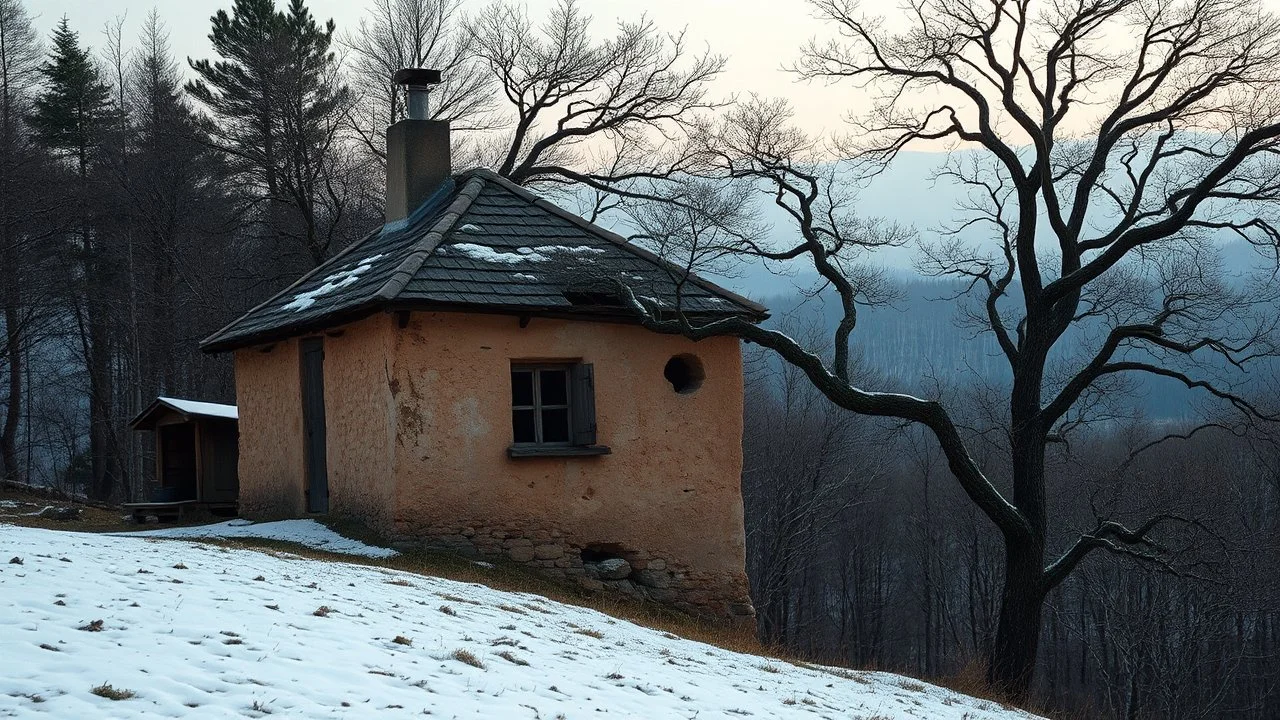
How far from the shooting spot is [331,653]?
675 cm

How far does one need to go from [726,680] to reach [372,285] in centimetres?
711

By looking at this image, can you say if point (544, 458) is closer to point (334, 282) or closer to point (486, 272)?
point (486, 272)

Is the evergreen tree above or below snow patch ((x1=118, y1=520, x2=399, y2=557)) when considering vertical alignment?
above

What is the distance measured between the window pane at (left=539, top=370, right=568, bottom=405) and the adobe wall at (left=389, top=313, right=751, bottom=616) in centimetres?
37

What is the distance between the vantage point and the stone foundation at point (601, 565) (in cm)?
1325

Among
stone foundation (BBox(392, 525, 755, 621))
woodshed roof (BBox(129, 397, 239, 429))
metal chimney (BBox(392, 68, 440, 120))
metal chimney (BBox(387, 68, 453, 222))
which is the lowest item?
stone foundation (BBox(392, 525, 755, 621))

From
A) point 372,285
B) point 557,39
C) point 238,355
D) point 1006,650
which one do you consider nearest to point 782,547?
point 557,39

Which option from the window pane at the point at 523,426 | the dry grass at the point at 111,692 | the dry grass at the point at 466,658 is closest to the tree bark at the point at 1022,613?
the window pane at the point at 523,426

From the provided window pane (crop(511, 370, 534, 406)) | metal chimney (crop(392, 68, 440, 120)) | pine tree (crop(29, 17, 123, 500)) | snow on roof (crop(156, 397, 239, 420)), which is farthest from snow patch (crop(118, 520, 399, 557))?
pine tree (crop(29, 17, 123, 500))

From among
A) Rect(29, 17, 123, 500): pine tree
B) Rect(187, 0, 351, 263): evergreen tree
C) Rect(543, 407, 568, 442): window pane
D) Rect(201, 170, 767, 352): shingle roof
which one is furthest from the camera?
Rect(29, 17, 123, 500): pine tree

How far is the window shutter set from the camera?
13.9m

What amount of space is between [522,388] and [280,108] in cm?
1512

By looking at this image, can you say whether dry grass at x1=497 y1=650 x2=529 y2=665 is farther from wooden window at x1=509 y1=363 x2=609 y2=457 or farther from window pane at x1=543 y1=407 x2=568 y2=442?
window pane at x1=543 y1=407 x2=568 y2=442

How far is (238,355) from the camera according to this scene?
17812 millimetres
